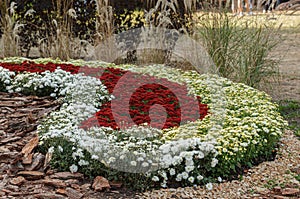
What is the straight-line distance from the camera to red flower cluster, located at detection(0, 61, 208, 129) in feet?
13.0

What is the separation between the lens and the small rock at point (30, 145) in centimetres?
345

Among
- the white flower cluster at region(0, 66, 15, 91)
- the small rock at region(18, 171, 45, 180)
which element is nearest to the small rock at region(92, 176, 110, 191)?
the small rock at region(18, 171, 45, 180)

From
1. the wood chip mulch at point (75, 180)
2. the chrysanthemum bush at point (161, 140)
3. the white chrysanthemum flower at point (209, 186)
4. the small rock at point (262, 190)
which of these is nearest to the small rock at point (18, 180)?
the wood chip mulch at point (75, 180)

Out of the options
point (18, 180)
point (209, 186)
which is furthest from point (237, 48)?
point (18, 180)

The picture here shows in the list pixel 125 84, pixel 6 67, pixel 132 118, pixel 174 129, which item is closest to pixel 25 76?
pixel 6 67

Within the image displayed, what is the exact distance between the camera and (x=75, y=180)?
313 centimetres

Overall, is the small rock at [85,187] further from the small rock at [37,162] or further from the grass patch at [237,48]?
the grass patch at [237,48]

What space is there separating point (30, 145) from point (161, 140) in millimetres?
1031

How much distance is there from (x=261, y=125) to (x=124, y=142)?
1278 mm

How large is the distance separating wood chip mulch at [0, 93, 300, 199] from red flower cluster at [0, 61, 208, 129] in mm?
564

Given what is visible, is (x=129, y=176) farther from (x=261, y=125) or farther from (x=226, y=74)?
(x=226, y=74)

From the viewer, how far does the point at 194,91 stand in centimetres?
496

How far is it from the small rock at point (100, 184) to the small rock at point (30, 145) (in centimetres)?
67

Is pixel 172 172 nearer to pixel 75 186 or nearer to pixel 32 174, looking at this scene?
pixel 75 186
